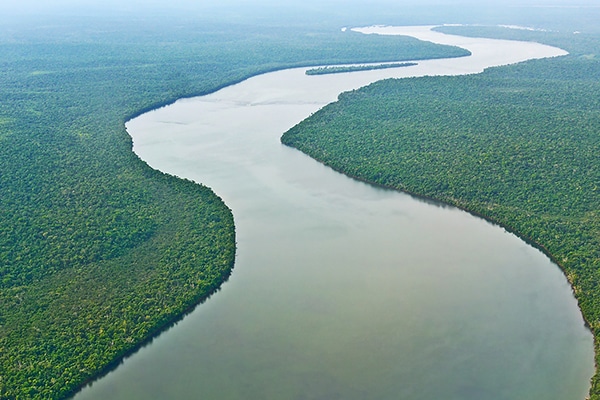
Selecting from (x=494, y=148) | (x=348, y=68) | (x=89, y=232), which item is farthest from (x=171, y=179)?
(x=348, y=68)

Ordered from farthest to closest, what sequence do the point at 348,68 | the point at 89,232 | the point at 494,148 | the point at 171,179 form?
the point at 348,68
the point at 494,148
the point at 171,179
the point at 89,232

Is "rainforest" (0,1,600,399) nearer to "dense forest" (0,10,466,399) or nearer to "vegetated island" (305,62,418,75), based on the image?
"dense forest" (0,10,466,399)

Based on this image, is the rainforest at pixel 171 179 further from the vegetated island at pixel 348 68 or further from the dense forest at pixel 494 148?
the vegetated island at pixel 348 68

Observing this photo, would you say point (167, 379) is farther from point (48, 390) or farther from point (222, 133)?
point (222, 133)

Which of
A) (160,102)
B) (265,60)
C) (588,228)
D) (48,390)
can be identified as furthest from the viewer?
(265,60)

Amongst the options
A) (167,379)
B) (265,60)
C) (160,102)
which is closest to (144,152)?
(160,102)

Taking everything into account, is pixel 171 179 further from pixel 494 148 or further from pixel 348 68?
pixel 348 68
